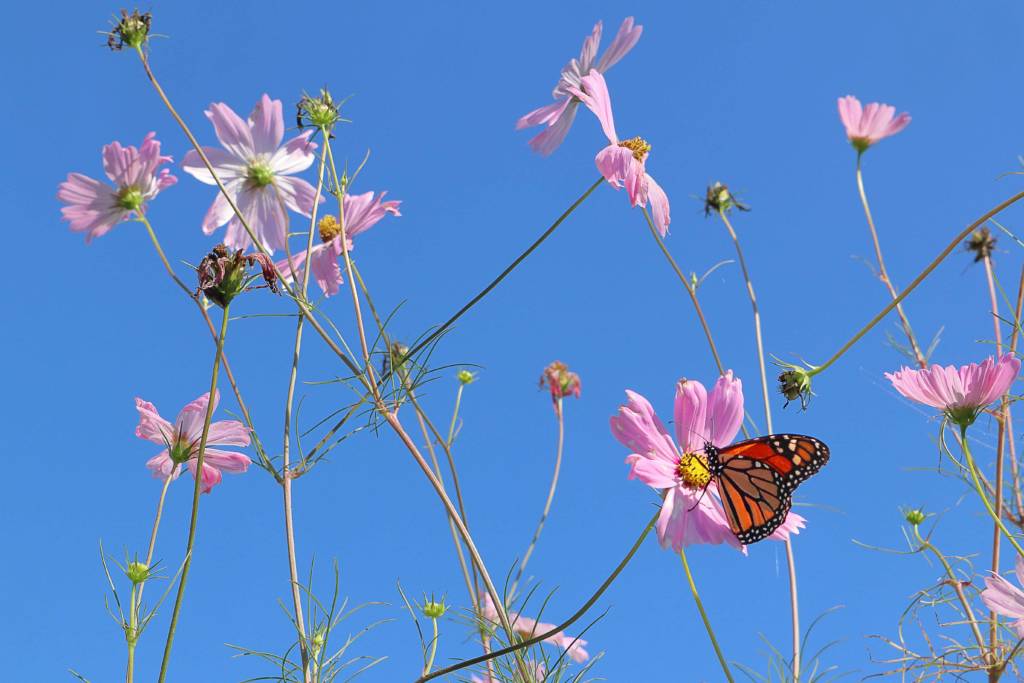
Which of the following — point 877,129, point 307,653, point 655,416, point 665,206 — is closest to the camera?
point 655,416

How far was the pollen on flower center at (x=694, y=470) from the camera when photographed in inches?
39.2

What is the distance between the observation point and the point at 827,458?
3.32ft

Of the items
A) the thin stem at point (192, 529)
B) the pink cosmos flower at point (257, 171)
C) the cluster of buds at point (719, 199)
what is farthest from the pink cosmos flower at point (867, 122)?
the thin stem at point (192, 529)

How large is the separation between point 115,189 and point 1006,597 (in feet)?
4.35

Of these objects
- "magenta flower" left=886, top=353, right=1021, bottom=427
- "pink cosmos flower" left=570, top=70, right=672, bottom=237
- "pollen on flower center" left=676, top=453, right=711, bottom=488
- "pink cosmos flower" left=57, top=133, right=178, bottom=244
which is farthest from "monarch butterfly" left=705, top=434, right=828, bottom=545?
"pink cosmos flower" left=57, top=133, right=178, bottom=244

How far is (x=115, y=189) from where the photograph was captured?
1.38m

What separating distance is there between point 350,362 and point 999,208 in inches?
29.7

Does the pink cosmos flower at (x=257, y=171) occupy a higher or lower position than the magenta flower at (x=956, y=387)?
higher

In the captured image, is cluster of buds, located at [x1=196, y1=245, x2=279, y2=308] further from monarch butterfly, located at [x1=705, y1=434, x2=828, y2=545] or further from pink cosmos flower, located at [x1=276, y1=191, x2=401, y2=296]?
monarch butterfly, located at [x1=705, y1=434, x2=828, y2=545]

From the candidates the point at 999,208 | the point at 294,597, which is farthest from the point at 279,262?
the point at 999,208

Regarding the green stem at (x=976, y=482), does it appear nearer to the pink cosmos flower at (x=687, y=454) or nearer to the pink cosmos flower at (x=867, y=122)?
the pink cosmos flower at (x=687, y=454)

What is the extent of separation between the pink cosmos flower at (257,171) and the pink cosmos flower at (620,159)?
450mm

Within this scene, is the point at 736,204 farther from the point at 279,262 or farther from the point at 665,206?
the point at 279,262

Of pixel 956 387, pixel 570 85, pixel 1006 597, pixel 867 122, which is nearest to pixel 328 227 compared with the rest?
pixel 570 85
